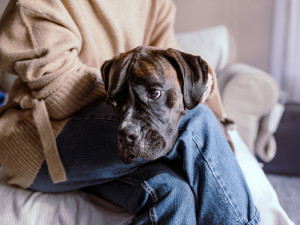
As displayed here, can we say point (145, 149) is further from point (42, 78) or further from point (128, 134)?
point (42, 78)

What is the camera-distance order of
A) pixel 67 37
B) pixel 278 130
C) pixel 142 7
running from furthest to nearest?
pixel 278 130
pixel 142 7
pixel 67 37

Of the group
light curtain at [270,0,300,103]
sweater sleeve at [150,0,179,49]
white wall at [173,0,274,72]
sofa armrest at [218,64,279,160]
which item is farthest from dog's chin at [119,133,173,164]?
white wall at [173,0,274,72]

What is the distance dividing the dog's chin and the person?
58 millimetres

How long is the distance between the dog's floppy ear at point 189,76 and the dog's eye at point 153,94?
95 millimetres

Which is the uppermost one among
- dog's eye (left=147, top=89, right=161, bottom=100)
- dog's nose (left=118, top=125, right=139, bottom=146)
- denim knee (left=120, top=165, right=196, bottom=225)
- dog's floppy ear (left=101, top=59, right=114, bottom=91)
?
dog's floppy ear (left=101, top=59, right=114, bottom=91)

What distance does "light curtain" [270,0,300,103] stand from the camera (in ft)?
8.48

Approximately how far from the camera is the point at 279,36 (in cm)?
275

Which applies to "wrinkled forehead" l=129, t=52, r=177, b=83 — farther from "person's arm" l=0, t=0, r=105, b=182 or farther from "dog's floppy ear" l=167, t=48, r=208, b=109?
"person's arm" l=0, t=0, r=105, b=182

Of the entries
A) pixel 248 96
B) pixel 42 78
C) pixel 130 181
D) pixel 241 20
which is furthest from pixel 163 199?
pixel 241 20

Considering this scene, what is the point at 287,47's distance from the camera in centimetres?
269

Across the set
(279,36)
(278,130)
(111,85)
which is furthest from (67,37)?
(279,36)

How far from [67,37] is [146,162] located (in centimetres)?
59

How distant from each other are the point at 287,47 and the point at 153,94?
7.14 feet

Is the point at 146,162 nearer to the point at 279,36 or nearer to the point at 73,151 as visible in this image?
the point at 73,151
